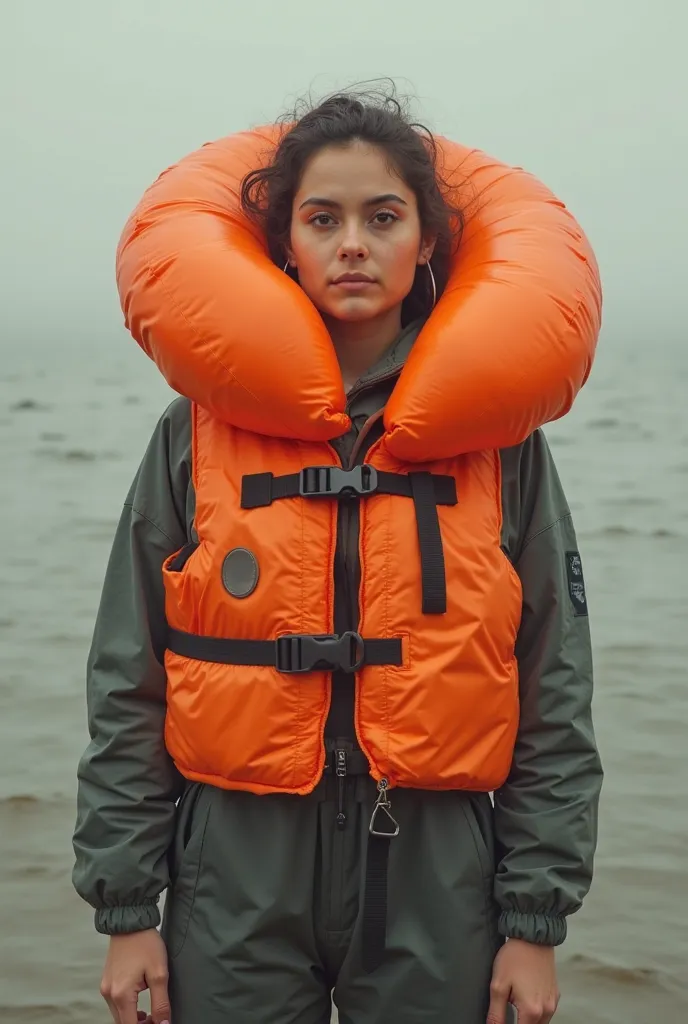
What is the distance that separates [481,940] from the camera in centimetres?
187

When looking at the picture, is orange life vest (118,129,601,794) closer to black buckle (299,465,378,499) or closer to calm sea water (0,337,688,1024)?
black buckle (299,465,378,499)

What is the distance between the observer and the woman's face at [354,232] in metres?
1.97

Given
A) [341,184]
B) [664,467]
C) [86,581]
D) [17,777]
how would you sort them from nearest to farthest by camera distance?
[341,184] < [17,777] < [86,581] < [664,467]

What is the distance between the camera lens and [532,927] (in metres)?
1.85

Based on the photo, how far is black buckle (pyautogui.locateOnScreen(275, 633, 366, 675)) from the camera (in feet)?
5.96

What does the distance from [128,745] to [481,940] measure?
0.59m

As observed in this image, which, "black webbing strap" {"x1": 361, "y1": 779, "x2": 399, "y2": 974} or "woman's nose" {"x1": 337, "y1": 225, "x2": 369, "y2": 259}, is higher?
"woman's nose" {"x1": 337, "y1": 225, "x2": 369, "y2": 259}

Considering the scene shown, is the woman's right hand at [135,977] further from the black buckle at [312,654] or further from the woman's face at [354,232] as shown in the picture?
the woman's face at [354,232]

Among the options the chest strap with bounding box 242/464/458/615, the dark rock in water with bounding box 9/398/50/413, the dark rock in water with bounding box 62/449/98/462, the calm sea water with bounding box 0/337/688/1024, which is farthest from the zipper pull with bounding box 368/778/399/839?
the dark rock in water with bounding box 9/398/50/413

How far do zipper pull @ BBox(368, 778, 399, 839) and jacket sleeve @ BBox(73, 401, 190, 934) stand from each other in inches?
13.0

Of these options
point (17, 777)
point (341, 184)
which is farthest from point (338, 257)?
point (17, 777)

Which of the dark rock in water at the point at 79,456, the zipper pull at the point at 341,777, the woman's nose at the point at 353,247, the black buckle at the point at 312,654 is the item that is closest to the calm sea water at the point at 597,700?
the dark rock in water at the point at 79,456

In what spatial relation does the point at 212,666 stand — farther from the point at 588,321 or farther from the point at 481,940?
the point at 588,321

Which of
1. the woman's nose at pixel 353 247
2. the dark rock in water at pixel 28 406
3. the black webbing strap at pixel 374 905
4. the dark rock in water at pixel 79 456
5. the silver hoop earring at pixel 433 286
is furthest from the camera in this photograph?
the dark rock in water at pixel 28 406
